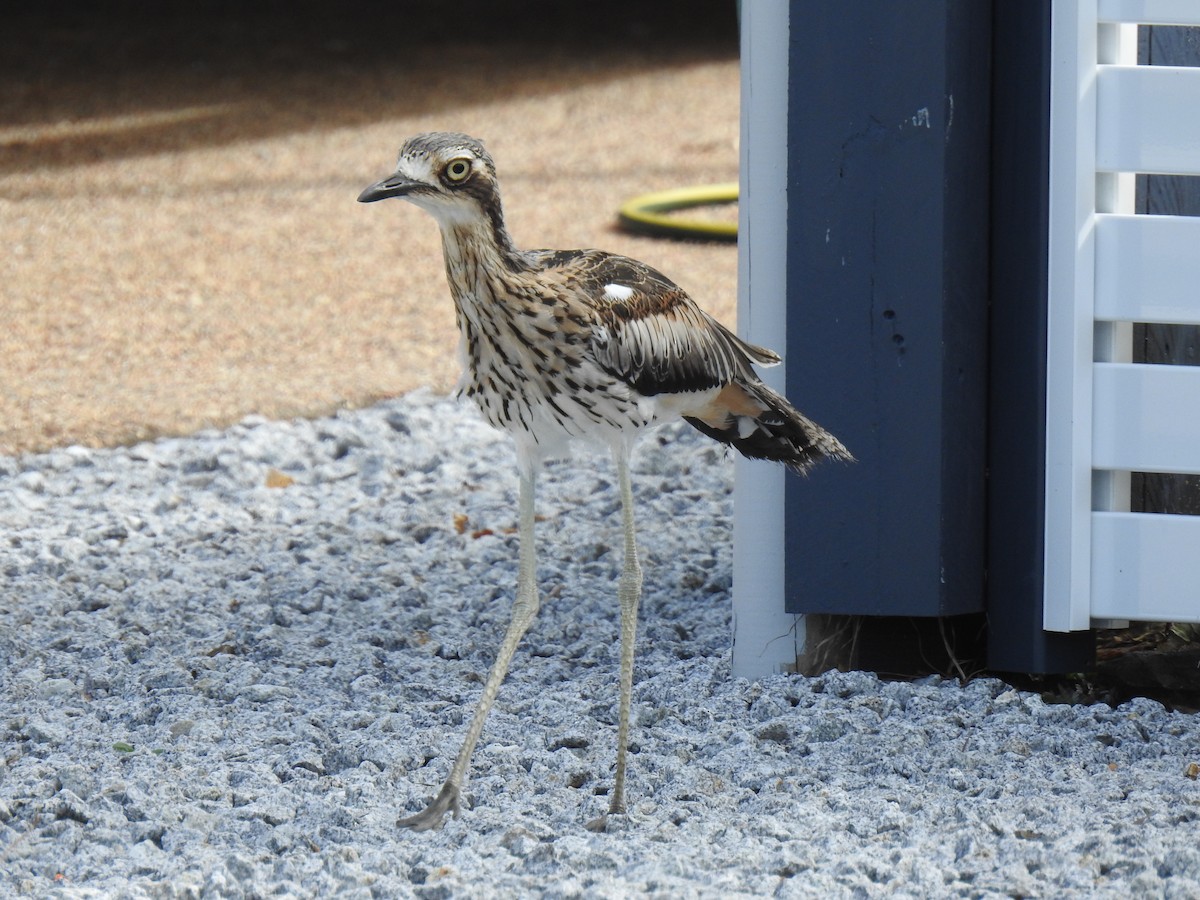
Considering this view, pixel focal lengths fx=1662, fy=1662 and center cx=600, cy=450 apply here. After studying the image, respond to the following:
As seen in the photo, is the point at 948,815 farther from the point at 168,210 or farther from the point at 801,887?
the point at 168,210

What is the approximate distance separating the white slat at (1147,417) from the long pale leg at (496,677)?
1.25 m

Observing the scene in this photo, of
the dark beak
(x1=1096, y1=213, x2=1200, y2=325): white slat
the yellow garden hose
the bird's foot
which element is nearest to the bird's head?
the dark beak

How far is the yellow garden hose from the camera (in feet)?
29.2

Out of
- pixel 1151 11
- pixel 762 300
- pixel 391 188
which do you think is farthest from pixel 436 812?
pixel 1151 11

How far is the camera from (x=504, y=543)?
511 centimetres

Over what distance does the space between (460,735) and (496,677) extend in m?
0.38

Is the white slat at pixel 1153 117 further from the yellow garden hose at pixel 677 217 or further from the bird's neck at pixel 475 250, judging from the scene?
the yellow garden hose at pixel 677 217

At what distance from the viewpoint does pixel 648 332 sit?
3.38m

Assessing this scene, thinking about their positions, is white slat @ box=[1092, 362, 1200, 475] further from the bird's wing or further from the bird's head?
the bird's head

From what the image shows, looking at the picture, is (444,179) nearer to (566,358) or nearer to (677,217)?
(566,358)

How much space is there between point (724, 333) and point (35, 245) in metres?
6.08

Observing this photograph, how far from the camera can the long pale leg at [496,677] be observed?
3.21 meters

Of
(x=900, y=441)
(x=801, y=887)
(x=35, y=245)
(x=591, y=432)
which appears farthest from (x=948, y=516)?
(x=35, y=245)

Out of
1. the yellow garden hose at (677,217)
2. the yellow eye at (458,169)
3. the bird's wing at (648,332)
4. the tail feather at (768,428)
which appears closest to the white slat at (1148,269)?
the tail feather at (768,428)
